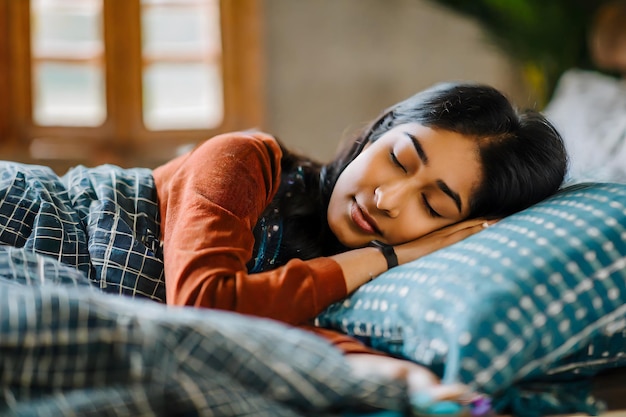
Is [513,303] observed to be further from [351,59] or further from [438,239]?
[351,59]

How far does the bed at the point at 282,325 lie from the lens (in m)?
0.80

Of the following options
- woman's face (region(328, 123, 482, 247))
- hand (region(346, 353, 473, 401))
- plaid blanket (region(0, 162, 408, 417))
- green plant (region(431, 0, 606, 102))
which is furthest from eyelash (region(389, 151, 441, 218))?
green plant (region(431, 0, 606, 102))

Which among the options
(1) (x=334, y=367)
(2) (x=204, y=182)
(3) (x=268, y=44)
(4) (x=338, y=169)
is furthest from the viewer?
(3) (x=268, y=44)

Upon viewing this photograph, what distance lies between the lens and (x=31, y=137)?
291 cm

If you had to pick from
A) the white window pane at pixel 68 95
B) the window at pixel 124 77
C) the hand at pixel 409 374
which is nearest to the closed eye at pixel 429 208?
the hand at pixel 409 374

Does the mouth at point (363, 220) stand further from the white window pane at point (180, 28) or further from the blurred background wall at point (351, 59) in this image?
the white window pane at point (180, 28)

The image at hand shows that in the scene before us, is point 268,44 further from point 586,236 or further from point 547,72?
point 586,236

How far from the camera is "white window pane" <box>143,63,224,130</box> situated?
3004mm

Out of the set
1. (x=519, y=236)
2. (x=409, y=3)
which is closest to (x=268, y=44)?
(x=409, y=3)

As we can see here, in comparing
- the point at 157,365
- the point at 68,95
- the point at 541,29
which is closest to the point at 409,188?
the point at 157,365

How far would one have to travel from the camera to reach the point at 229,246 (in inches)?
45.3

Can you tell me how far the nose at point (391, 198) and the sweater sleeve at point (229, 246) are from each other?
138 millimetres

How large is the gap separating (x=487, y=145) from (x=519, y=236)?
27cm

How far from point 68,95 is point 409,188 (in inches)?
79.5
